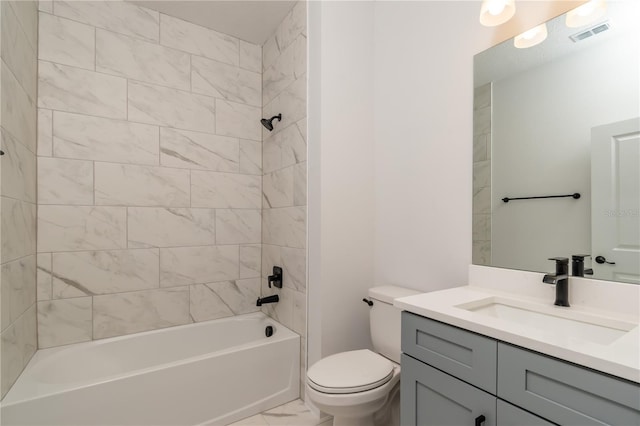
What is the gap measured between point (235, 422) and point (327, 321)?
2.62 ft

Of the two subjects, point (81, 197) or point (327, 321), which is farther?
point (81, 197)

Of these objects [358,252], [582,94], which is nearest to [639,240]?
[582,94]

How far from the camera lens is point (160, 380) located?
1691 mm

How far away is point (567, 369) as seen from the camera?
79 cm

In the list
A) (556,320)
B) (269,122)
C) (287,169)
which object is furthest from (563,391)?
(269,122)

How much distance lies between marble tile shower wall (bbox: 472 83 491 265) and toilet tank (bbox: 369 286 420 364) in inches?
18.4

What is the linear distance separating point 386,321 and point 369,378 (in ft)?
1.14

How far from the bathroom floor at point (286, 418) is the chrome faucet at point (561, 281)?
141 centimetres

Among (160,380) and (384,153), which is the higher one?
(384,153)

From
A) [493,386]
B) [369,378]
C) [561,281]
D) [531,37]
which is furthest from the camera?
[369,378]

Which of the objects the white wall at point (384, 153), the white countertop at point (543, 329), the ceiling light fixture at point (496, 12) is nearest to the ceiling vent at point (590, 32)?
the ceiling light fixture at point (496, 12)

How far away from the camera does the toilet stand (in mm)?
1435

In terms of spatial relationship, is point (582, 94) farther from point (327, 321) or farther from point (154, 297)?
point (154, 297)

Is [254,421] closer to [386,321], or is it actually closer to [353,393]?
[353,393]
